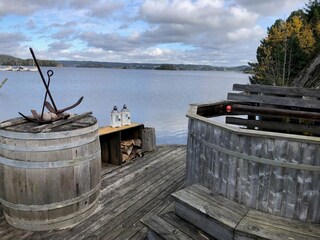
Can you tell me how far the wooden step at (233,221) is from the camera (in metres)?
2.28

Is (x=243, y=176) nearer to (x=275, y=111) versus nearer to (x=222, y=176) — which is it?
(x=222, y=176)

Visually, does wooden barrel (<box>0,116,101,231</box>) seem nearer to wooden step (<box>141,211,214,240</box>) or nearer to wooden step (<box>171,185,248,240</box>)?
wooden step (<box>141,211,214,240</box>)

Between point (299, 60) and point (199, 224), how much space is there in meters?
24.3

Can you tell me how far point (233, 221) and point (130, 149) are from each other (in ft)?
10.4

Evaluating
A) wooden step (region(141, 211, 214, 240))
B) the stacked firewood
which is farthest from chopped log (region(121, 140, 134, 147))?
wooden step (region(141, 211, 214, 240))

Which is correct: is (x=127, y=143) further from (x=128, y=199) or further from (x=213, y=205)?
(x=213, y=205)

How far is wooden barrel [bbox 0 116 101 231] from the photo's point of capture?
109 inches

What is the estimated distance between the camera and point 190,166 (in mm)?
3521

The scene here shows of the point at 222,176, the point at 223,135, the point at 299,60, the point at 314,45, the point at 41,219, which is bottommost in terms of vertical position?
the point at 41,219

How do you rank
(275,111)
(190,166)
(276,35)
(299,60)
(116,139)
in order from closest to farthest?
(190,166) < (275,111) < (116,139) < (299,60) < (276,35)

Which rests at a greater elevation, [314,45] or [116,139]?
[314,45]

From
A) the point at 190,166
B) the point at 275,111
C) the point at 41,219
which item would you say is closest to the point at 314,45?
the point at 275,111

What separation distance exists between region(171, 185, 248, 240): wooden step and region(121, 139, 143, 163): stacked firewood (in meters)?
2.38

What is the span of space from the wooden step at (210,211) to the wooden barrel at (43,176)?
1168 millimetres
